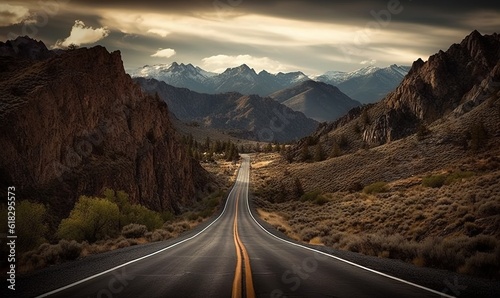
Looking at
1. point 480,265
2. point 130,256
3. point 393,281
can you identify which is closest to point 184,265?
point 130,256

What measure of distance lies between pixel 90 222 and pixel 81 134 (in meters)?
22.4

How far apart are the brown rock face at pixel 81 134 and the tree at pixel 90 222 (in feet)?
33.0

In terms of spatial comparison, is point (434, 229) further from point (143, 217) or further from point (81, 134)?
point (81, 134)

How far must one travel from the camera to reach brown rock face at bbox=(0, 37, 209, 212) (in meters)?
37.8

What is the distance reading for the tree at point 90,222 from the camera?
27453 millimetres

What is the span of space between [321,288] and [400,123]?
113713 mm

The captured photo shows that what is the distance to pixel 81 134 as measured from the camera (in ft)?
155

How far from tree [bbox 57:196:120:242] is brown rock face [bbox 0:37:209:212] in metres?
10.1

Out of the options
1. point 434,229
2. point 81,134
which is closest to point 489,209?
point 434,229

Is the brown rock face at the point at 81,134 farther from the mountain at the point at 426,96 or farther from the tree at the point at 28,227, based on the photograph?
the mountain at the point at 426,96

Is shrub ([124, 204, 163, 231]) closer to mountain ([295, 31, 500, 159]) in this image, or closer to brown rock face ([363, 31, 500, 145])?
mountain ([295, 31, 500, 159])

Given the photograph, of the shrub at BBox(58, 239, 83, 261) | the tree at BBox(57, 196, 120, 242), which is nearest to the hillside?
the shrub at BBox(58, 239, 83, 261)

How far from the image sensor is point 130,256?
14.2 metres

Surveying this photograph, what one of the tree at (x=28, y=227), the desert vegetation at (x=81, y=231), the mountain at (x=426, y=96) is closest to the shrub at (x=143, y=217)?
the desert vegetation at (x=81, y=231)
